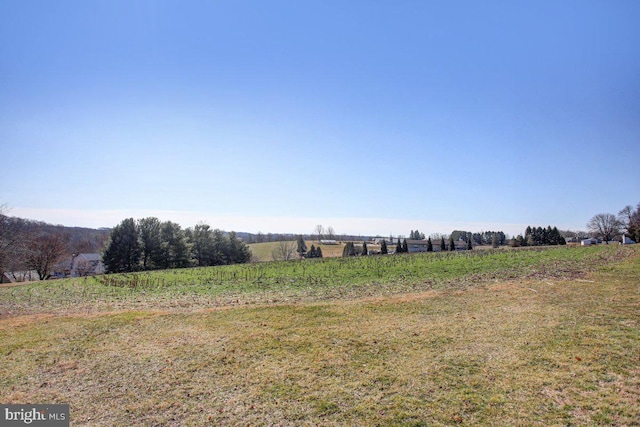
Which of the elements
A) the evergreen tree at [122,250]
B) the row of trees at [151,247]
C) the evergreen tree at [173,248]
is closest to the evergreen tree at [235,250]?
the row of trees at [151,247]

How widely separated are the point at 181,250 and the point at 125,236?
252 inches

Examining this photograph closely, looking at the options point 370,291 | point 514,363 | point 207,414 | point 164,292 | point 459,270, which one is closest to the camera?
point 207,414

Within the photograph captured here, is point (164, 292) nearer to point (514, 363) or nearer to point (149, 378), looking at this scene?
point (149, 378)

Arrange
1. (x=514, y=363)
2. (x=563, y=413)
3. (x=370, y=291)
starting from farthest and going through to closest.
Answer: (x=370, y=291), (x=514, y=363), (x=563, y=413)

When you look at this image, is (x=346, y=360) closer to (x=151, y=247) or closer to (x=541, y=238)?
(x=151, y=247)

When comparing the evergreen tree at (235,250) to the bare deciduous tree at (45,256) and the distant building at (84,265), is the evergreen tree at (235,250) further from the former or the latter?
the distant building at (84,265)

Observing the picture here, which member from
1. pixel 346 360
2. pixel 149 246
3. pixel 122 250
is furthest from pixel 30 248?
pixel 346 360

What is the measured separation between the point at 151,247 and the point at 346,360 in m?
37.6

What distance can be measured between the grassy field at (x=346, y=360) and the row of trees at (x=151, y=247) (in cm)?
2674

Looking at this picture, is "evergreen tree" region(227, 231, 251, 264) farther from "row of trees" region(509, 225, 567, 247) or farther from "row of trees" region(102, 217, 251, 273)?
"row of trees" region(509, 225, 567, 247)

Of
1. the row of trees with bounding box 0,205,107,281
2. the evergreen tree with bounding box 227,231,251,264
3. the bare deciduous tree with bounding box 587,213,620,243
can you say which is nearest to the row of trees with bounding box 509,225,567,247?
the bare deciduous tree with bounding box 587,213,620,243

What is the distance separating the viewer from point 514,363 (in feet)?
18.1

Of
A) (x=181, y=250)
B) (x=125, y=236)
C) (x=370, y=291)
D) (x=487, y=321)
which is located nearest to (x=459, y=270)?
(x=370, y=291)

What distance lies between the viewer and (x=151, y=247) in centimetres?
3712
